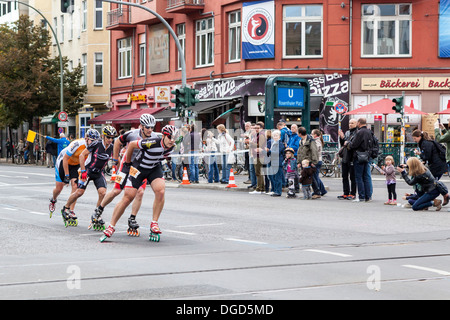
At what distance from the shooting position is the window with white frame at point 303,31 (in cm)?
3562

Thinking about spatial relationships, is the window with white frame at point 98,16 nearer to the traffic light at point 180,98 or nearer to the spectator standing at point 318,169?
the traffic light at point 180,98

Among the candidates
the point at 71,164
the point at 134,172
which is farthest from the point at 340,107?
the point at 134,172

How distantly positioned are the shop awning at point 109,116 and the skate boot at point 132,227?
35.5 meters

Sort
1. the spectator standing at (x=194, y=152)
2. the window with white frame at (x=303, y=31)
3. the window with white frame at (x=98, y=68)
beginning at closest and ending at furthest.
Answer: the spectator standing at (x=194, y=152)
the window with white frame at (x=303, y=31)
the window with white frame at (x=98, y=68)

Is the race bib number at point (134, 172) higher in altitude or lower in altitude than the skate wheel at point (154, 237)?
higher

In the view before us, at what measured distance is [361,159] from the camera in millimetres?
18344

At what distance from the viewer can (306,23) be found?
1409 inches

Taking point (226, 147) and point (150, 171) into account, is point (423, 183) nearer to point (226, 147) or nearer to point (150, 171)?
point (150, 171)

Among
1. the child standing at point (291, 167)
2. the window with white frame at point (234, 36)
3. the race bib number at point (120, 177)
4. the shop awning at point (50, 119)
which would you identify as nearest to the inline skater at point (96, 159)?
the race bib number at point (120, 177)

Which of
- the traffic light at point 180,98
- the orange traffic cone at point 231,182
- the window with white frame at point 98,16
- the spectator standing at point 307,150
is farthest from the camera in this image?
the window with white frame at point 98,16

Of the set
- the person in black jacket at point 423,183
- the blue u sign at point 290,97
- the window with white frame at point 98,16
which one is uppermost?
the window with white frame at point 98,16

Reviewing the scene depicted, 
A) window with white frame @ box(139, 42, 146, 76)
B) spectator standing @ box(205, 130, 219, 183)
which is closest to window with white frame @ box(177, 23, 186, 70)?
window with white frame @ box(139, 42, 146, 76)

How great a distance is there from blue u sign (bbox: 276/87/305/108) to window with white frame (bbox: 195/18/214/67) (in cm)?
1714
